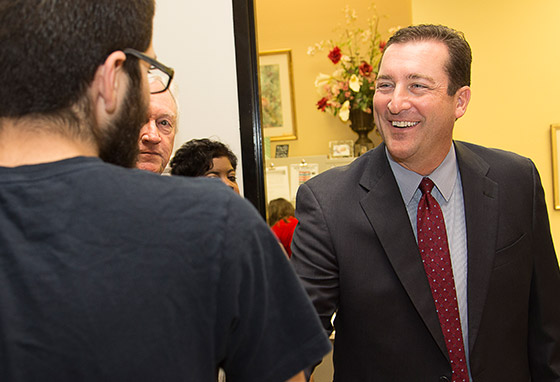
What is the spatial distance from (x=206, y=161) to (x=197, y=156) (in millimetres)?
56

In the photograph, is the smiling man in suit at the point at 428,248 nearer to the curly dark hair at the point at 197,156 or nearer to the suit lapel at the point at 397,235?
the suit lapel at the point at 397,235

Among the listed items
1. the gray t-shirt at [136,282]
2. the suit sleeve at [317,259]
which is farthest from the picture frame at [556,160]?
the gray t-shirt at [136,282]

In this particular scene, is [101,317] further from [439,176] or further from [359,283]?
[439,176]

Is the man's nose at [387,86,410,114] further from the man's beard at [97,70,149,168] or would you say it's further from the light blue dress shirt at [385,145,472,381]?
the man's beard at [97,70,149,168]

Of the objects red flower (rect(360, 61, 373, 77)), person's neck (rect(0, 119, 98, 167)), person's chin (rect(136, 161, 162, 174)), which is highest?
red flower (rect(360, 61, 373, 77))

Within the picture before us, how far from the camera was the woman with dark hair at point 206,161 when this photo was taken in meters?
1.75

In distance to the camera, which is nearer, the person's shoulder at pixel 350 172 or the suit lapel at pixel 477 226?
the suit lapel at pixel 477 226

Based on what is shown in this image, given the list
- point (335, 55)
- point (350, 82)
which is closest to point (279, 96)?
point (335, 55)

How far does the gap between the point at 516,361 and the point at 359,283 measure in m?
0.46

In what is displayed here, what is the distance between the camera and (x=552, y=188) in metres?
3.21

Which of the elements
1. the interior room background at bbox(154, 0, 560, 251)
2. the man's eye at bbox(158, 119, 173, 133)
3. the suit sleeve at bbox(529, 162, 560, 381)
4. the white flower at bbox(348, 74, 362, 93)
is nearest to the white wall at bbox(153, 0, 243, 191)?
the interior room background at bbox(154, 0, 560, 251)

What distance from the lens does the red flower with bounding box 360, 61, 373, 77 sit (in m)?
3.56

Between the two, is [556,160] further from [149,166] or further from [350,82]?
[149,166]

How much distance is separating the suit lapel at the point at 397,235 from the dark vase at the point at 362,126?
235 cm
